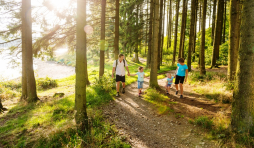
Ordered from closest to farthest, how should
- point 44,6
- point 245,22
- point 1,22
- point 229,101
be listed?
point 245,22 < point 229,101 < point 44,6 < point 1,22

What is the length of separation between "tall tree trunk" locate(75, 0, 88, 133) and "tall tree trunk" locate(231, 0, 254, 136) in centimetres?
410

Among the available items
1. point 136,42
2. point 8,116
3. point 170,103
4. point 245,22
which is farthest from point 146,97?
point 136,42

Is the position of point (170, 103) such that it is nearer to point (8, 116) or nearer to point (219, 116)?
point (219, 116)

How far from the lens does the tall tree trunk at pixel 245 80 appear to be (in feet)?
10.1

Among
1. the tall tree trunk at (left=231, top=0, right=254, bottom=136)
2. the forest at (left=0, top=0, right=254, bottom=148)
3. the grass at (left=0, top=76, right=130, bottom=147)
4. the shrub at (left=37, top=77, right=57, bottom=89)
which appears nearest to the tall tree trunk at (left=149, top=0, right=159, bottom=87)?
the forest at (left=0, top=0, right=254, bottom=148)

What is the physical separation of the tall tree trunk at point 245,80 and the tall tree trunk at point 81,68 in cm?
410

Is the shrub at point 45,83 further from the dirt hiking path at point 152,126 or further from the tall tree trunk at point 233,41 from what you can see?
the tall tree trunk at point 233,41

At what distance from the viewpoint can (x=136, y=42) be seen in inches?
577

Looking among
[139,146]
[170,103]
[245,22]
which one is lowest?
[139,146]

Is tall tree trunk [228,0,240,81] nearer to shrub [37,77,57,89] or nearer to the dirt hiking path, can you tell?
the dirt hiking path

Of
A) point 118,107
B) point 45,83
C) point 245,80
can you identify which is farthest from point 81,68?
point 45,83

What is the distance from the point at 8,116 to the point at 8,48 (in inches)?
212

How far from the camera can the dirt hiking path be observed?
11.8 ft

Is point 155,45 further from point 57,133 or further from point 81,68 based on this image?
point 57,133
